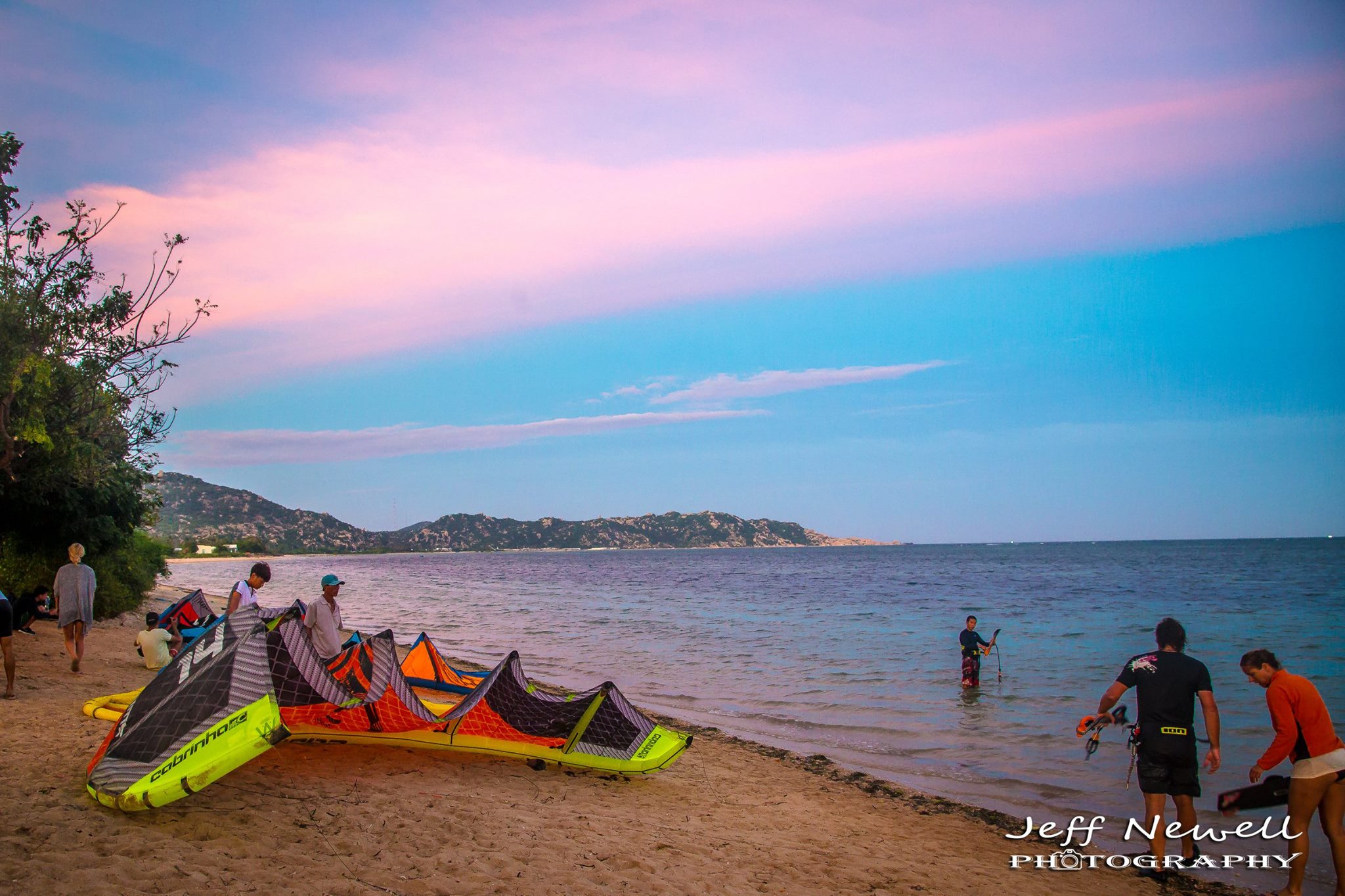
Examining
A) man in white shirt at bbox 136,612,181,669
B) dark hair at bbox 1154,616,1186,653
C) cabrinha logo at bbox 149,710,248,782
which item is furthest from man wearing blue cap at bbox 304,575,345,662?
dark hair at bbox 1154,616,1186,653

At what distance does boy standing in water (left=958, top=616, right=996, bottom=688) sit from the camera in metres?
13.9

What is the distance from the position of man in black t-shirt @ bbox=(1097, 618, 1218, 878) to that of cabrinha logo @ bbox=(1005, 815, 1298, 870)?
1.77 ft

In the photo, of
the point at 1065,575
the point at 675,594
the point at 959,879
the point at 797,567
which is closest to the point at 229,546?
the point at 797,567

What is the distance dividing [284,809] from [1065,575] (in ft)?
211

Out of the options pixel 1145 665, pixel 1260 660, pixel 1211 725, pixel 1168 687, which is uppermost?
pixel 1260 660

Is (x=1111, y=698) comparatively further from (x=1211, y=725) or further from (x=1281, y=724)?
(x=1281, y=724)

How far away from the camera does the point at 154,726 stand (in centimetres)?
570

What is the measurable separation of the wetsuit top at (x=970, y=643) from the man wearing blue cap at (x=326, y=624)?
9.88 meters

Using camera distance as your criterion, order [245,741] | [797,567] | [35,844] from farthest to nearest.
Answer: [797,567] < [245,741] < [35,844]

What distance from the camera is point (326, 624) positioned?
866 cm

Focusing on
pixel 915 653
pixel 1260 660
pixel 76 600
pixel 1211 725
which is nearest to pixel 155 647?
pixel 76 600

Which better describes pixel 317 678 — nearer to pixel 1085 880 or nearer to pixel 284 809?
pixel 284 809

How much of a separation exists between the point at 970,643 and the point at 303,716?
10.5m

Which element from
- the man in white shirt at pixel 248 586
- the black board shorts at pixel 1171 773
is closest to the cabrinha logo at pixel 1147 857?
the black board shorts at pixel 1171 773
